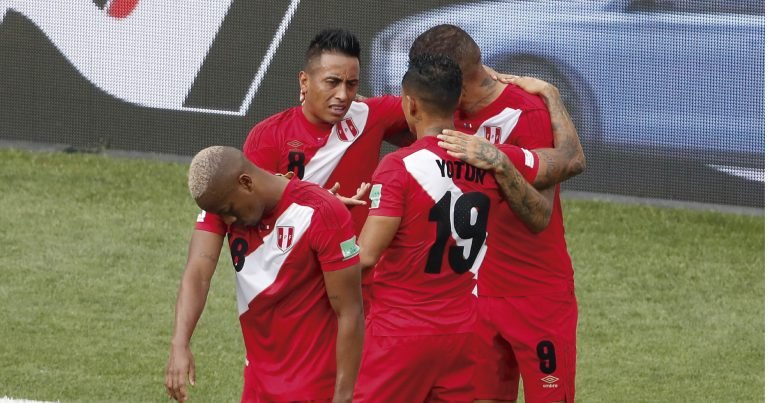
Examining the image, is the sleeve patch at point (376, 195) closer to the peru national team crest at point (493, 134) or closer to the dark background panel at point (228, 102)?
the peru national team crest at point (493, 134)

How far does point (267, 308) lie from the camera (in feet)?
15.6

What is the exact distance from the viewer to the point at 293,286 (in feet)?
15.4

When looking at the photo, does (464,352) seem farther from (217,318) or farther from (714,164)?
(714,164)

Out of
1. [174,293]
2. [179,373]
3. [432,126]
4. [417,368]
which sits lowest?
[174,293]

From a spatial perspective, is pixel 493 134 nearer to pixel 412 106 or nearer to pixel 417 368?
pixel 412 106

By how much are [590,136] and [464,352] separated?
231 inches

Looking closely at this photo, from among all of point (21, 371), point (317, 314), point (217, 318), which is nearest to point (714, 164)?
point (217, 318)

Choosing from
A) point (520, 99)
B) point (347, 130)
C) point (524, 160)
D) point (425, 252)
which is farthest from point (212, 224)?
point (520, 99)

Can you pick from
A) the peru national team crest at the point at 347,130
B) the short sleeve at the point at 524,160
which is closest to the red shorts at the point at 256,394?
the short sleeve at the point at 524,160

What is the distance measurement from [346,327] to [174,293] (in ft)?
16.7

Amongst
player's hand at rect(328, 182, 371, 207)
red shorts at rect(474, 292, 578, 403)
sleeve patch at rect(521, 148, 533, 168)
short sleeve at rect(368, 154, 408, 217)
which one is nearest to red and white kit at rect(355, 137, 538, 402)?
short sleeve at rect(368, 154, 408, 217)

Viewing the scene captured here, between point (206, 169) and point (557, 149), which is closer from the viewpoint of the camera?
point (206, 169)

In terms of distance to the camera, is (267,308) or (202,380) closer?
(267,308)

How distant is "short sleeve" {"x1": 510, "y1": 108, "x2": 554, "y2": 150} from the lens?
18.7ft
